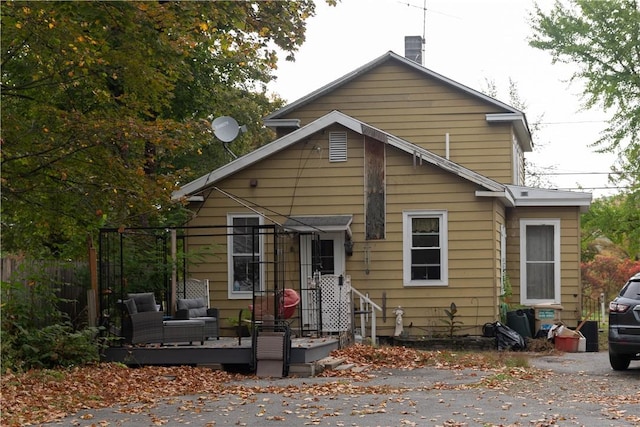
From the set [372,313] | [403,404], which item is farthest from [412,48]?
[403,404]

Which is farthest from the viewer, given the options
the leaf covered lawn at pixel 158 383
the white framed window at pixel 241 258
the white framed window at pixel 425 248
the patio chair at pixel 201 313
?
the white framed window at pixel 241 258

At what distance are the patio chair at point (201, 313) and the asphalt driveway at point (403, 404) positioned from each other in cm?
335

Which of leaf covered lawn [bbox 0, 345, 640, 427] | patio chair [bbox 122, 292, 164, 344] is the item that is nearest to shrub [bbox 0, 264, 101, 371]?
leaf covered lawn [bbox 0, 345, 640, 427]

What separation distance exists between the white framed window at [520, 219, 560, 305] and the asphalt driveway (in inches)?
323

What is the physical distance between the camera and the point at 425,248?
2162 centimetres

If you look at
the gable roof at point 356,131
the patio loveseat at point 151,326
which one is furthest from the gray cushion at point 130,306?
the gable roof at point 356,131

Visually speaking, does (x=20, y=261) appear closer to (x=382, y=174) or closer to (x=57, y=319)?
(x=57, y=319)

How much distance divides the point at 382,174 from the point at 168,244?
16.0 feet

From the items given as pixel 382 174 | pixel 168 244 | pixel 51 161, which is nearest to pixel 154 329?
pixel 51 161

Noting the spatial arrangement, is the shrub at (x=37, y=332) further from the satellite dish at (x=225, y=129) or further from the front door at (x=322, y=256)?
the front door at (x=322, y=256)

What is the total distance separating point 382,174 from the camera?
21.5m

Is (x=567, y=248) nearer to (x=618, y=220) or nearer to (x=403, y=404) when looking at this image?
(x=618, y=220)

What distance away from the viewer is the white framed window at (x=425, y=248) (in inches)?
846

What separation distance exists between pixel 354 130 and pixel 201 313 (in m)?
5.26
